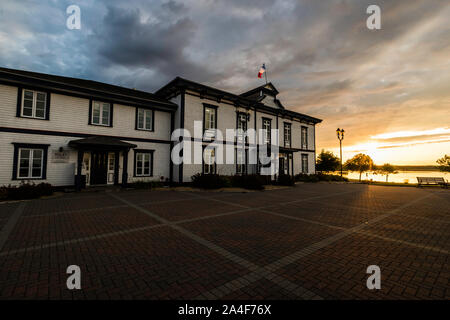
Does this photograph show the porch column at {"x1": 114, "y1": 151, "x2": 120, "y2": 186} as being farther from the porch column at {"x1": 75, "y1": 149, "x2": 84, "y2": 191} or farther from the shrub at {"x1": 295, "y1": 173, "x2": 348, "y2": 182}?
the shrub at {"x1": 295, "y1": 173, "x2": 348, "y2": 182}

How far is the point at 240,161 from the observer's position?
1981cm

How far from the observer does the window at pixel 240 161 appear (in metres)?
19.6

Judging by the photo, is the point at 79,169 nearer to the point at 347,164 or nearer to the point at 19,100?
the point at 19,100

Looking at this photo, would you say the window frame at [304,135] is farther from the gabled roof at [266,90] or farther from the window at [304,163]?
the gabled roof at [266,90]

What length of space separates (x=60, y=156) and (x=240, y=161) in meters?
14.4

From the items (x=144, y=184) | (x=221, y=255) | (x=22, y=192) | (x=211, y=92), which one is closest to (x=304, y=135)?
(x=211, y=92)

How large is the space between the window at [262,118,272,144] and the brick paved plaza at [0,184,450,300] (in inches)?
616

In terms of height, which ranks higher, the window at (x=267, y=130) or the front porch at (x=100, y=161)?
the window at (x=267, y=130)

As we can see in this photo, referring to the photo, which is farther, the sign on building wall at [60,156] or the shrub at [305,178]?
the shrub at [305,178]

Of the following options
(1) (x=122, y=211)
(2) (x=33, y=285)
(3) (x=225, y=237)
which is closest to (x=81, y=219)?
(1) (x=122, y=211)

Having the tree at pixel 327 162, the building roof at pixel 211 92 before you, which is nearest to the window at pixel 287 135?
the building roof at pixel 211 92

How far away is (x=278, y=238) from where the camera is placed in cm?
507

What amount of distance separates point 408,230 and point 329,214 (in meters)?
2.30

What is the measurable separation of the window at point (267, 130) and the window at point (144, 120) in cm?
1242
